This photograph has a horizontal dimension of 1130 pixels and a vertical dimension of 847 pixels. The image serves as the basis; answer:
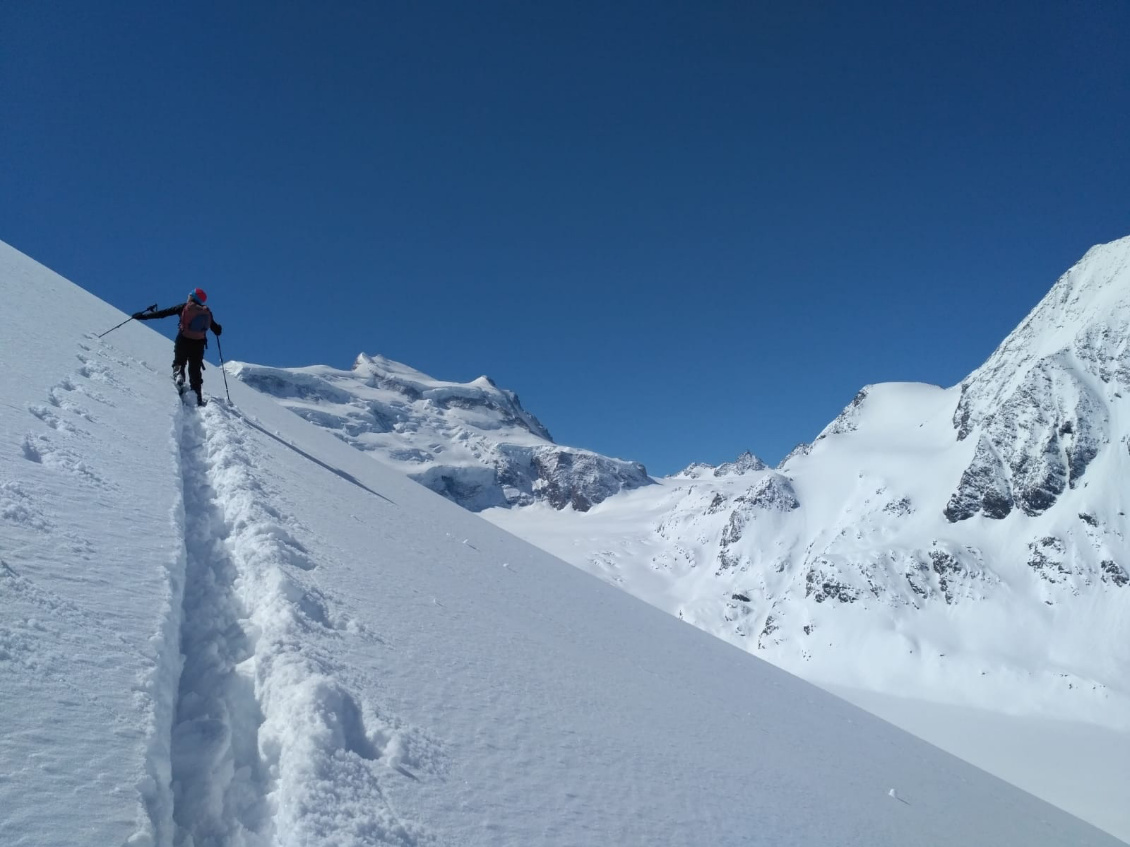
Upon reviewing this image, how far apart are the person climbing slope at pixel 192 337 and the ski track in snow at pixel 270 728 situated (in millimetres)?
8433

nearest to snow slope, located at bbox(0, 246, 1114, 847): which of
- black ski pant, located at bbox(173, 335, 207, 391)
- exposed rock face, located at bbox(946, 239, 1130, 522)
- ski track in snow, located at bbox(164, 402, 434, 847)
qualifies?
ski track in snow, located at bbox(164, 402, 434, 847)

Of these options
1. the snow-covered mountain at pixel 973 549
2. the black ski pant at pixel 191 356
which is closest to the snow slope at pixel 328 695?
the black ski pant at pixel 191 356

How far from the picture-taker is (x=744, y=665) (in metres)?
10.6

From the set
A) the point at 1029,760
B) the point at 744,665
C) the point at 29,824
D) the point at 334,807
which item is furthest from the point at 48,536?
the point at 1029,760

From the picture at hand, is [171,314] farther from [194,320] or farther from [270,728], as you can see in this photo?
[270,728]

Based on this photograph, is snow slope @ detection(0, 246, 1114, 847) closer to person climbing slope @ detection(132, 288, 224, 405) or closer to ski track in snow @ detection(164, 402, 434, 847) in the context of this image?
ski track in snow @ detection(164, 402, 434, 847)

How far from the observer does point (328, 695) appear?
3.71 m

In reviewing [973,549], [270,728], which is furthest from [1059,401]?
[270,728]

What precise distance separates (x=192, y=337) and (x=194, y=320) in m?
0.39

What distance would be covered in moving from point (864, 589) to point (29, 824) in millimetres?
104841

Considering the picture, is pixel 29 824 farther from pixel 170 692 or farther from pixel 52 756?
pixel 170 692

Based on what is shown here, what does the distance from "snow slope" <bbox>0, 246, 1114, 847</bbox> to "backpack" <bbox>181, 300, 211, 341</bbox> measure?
294cm

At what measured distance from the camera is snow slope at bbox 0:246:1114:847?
3.00m

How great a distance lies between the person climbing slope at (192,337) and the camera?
12.7 metres
